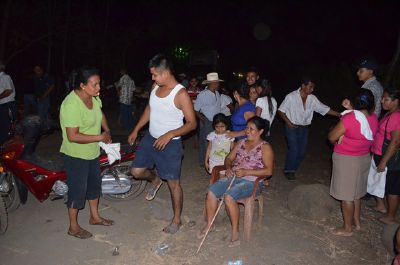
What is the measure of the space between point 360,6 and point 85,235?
26.6 metres

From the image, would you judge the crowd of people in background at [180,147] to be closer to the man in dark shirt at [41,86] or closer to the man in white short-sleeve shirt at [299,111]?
the man in white short-sleeve shirt at [299,111]

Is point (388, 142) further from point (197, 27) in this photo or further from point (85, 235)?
point (197, 27)

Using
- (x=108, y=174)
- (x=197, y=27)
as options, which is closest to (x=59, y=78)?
(x=108, y=174)

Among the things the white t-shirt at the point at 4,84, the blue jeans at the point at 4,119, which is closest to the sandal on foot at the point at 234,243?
the blue jeans at the point at 4,119

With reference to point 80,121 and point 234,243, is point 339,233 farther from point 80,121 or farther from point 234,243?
point 80,121

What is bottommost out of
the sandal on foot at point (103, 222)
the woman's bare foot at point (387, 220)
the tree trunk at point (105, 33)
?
the sandal on foot at point (103, 222)

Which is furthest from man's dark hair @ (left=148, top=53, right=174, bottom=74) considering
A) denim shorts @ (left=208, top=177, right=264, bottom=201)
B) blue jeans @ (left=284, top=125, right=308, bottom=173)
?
blue jeans @ (left=284, top=125, right=308, bottom=173)

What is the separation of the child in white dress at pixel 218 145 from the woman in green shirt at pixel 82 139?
1732 mm

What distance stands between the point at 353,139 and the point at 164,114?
7.42 ft

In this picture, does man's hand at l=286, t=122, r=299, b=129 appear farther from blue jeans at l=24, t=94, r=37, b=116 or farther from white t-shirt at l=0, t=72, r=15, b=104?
blue jeans at l=24, t=94, r=37, b=116

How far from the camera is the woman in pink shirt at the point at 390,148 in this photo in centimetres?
473

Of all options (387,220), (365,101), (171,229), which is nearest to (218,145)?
(171,229)

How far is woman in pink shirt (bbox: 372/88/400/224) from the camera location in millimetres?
4730

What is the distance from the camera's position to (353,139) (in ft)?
14.3
